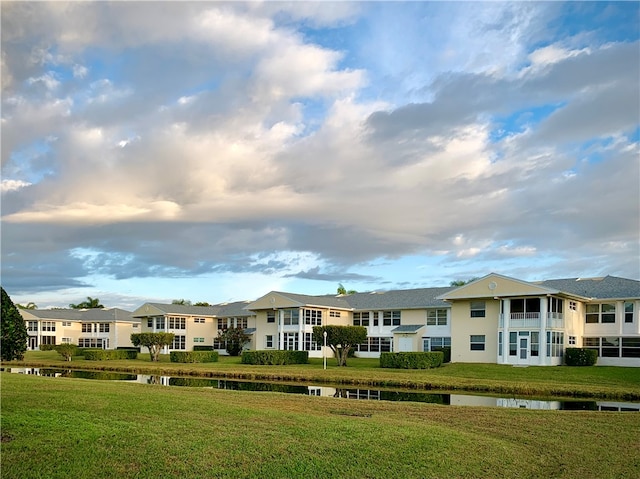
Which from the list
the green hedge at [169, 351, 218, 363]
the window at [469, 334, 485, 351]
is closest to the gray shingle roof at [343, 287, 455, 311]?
the window at [469, 334, 485, 351]

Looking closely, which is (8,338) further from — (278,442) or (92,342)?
(92,342)

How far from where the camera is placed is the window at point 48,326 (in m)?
83.7

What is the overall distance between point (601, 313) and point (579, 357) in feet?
17.7

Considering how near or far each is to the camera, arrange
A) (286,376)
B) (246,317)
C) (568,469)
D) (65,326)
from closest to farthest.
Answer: (568,469), (286,376), (246,317), (65,326)

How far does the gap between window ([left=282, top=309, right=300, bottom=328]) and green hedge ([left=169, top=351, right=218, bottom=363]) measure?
29.4ft

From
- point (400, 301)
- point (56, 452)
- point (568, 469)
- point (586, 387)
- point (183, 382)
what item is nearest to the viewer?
point (56, 452)

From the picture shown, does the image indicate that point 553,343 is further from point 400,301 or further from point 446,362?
point 400,301

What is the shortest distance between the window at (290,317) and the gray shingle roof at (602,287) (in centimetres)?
2108

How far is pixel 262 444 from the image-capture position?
1105 cm

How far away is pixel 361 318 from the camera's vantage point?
59.3 metres

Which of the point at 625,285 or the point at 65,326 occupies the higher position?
the point at 625,285

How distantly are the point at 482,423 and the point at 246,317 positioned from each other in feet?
177

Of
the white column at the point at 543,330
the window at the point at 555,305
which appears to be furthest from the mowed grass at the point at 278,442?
the window at the point at 555,305

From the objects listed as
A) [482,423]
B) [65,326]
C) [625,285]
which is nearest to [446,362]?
[625,285]
